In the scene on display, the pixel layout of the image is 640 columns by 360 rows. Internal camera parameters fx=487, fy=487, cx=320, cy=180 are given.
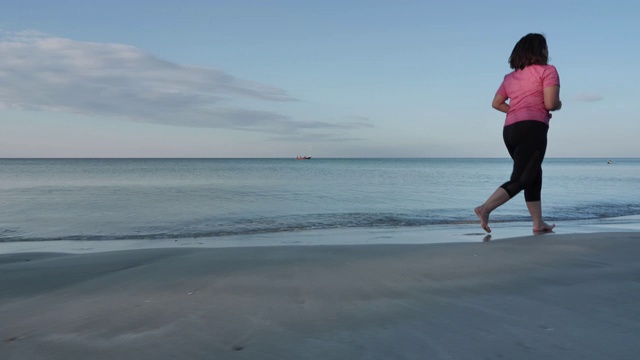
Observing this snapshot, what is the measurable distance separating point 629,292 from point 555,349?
3.17 feet

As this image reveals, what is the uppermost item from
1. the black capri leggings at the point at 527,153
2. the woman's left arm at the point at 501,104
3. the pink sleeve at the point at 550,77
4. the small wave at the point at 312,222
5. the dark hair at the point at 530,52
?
the dark hair at the point at 530,52

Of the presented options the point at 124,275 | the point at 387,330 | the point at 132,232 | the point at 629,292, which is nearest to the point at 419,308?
the point at 387,330

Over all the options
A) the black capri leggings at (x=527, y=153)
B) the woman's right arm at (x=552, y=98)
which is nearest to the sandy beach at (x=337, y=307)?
the black capri leggings at (x=527, y=153)

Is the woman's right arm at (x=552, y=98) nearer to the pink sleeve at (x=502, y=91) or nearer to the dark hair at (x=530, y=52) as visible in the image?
the dark hair at (x=530, y=52)

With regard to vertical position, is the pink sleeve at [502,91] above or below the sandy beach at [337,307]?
above

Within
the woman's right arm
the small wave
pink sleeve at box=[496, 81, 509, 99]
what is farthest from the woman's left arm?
the small wave

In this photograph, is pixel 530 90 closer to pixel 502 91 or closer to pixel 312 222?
pixel 502 91

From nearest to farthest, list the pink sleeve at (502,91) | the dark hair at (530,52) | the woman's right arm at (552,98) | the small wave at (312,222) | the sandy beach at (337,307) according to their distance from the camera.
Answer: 1. the sandy beach at (337,307)
2. the woman's right arm at (552,98)
3. the dark hair at (530,52)
4. the pink sleeve at (502,91)
5. the small wave at (312,222)

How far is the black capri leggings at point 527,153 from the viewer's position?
4.55 meters

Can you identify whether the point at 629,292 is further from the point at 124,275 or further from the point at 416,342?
the point at 124,275

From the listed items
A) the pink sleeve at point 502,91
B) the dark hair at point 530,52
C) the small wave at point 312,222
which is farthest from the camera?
the small wave at point 312,222

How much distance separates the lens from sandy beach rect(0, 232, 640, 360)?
1560 mm

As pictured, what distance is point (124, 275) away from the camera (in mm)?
2928

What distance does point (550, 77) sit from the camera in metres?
4.41
